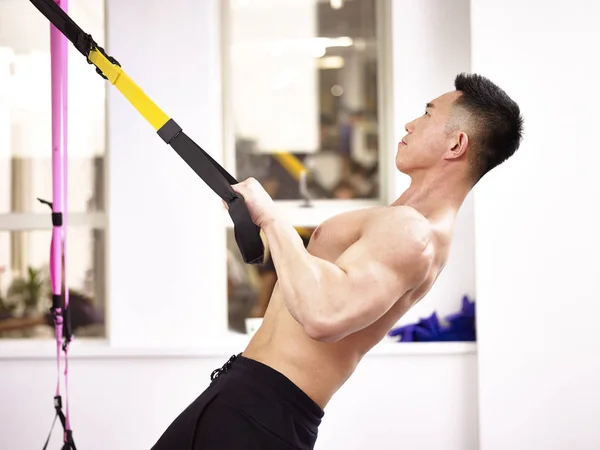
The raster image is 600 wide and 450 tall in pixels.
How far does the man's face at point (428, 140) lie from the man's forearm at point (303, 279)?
1.49ft

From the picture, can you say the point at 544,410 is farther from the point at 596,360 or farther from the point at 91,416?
the point at 91,416

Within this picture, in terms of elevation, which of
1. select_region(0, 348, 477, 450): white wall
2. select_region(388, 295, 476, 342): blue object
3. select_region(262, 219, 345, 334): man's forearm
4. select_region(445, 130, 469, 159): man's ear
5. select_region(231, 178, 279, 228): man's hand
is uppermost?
select_region(445, 130, 469, 159): man's ear

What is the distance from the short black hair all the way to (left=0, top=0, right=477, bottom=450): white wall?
151 centimetres

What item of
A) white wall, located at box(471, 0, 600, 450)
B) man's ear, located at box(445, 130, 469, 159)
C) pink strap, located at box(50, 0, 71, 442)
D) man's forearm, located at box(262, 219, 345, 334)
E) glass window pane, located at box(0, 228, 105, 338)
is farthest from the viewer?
glass window pane, located at box(0, 228, 105, 338)

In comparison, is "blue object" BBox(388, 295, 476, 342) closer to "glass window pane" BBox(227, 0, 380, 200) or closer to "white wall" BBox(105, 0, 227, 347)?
"glass window pane" BBox(227, 0, 380, 200)

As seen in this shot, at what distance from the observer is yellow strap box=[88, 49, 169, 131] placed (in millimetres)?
1571

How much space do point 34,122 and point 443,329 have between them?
2102 mm

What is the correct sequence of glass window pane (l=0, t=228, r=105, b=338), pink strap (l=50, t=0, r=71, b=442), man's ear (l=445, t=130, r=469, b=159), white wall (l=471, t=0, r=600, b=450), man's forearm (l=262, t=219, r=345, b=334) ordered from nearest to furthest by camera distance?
1. man's forearm (l=262, t=219, r=345, b=334)
2. man's ear (l=445, t=130, r=469, b=159)
3. pink strap (l=50, t=0, r=71, b=442)
4. white wall (l=471, t=0, r=600, b=450)
5. glass window pane (l=0, t=228, r=105, b=338)

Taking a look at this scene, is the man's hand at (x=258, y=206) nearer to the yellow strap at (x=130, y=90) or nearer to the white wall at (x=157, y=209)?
the yellow strap at (x=130, y=90)

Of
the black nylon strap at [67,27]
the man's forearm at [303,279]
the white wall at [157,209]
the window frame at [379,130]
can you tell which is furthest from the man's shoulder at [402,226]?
the window frame at [379,130]

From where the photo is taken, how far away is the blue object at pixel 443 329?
125 inches

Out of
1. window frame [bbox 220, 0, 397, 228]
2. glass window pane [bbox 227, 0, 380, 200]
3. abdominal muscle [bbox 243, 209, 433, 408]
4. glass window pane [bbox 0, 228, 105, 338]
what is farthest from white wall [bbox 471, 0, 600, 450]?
glass window pane [bbox 0, 228, 105, 338]

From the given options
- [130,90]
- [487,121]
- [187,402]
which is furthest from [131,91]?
[187,402]

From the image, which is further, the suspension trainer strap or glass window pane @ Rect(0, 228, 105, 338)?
glass window pane @ Rect(0, 228, 105, 338)
